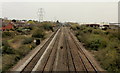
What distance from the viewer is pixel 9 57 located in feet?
57.7

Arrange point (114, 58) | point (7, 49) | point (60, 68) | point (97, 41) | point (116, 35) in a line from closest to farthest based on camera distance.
Result: point (60, 68)
point (114, 58)
point (7, 49)
point (97, 41)
point (116, 35)

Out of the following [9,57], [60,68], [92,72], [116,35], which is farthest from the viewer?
[116,35]

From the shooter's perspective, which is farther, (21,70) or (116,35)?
(116,35)

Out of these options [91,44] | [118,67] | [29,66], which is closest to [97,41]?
[91,44]

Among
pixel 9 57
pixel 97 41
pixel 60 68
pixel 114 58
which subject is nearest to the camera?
pixel 60 68

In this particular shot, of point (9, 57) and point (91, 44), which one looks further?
point (91, 44)

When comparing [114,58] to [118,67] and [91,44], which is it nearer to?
[118,67]

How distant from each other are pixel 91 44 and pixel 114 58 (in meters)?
10.4

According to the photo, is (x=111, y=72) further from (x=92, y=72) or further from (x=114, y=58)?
(x=114, y=58)

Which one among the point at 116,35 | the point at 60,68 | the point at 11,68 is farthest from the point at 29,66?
the point at 116,35

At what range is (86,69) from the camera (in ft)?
46.6

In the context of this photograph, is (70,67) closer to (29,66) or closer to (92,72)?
(92,72)

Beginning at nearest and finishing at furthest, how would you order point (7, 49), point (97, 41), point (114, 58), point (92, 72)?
1. point (92, 72)
2. point (114, 58)
3. point (7, 49)
4. point (97, 41)

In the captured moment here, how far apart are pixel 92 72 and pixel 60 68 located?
2469 mm
